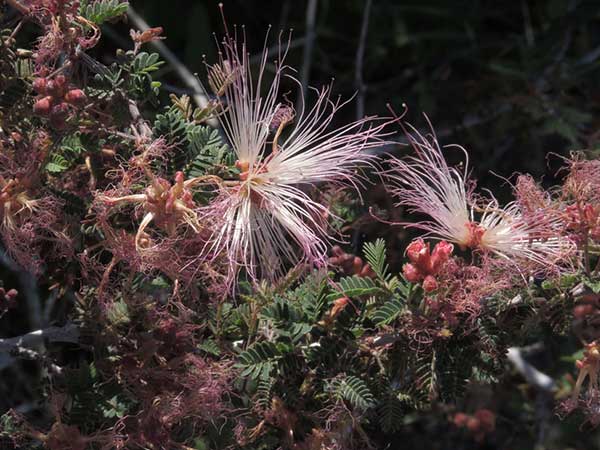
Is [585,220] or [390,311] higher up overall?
[585,220]

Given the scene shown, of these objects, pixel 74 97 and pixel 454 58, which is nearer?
pixel 74 97

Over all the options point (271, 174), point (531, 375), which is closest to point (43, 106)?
point (271, 174)

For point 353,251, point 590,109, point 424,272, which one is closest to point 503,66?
point 590,109

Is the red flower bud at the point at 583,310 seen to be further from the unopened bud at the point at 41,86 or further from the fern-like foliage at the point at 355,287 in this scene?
the unopened bud at the point at 41,86

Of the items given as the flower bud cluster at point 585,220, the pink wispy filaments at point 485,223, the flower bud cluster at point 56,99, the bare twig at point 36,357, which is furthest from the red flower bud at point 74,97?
the flower bud cluster at point 585,220

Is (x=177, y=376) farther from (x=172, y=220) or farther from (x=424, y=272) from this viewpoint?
(x=424, y=272)

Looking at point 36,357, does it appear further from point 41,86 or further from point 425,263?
point 425,263

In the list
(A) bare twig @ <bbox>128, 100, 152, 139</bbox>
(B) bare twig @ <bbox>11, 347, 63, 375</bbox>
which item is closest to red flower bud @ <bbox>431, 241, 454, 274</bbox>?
(A) bare twig @ <bbox>128, 100, 152, 139</bbox>

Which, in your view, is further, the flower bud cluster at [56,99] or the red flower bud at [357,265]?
the red flower bud at [357,265]
